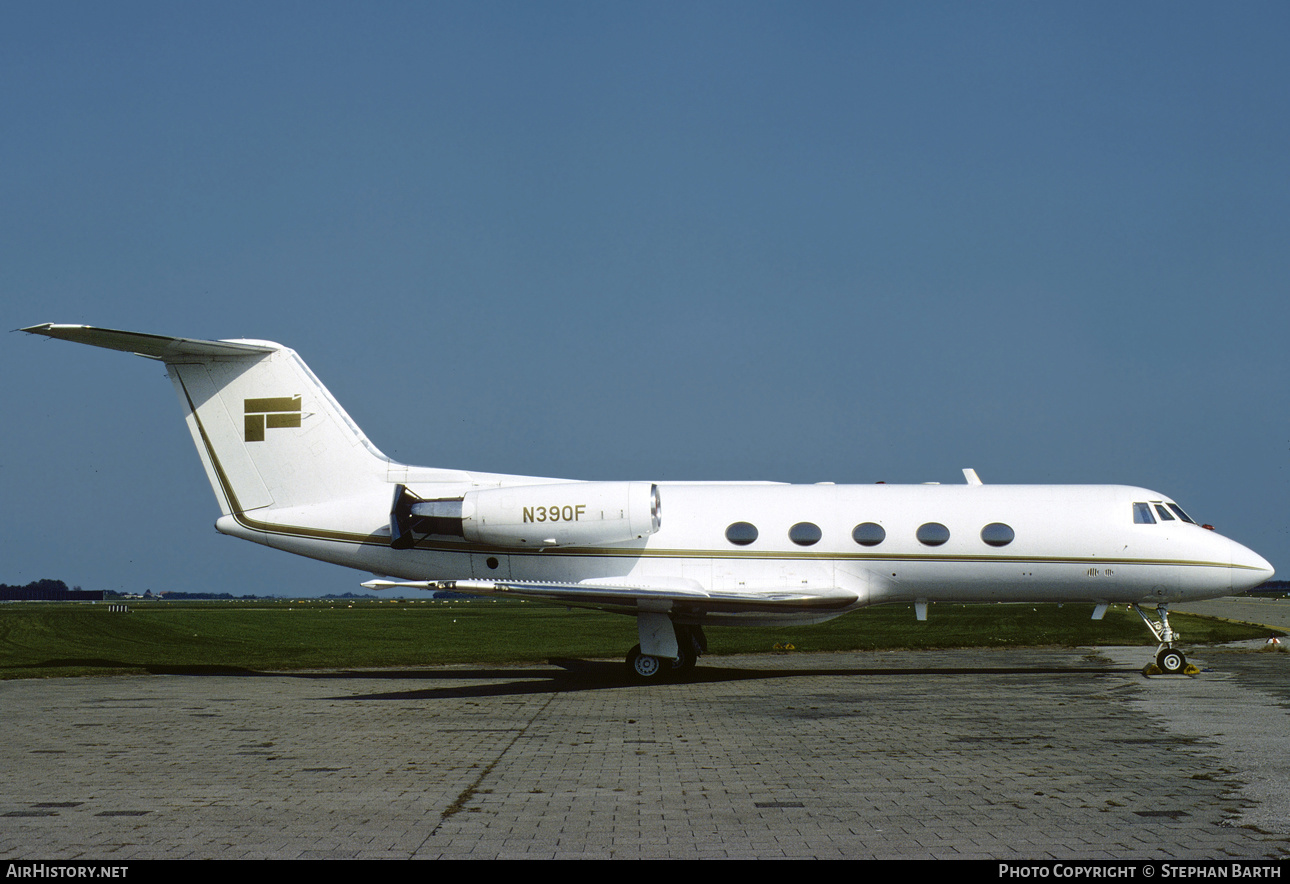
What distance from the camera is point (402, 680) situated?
1903 cm

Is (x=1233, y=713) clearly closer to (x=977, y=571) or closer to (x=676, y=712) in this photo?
(x=977, y=571)

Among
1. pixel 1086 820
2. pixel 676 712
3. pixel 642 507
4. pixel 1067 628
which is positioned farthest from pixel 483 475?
pixel 1067 628

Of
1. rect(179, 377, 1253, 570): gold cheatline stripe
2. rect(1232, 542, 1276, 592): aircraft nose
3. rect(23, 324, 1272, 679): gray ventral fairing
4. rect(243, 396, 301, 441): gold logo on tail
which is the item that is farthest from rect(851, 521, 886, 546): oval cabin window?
rect(243, 396, 301, 441): gold logo on tail

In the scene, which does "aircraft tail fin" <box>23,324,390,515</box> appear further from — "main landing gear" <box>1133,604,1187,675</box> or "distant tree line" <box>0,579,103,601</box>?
"distant tree line" <box>0,579,103,601</box>

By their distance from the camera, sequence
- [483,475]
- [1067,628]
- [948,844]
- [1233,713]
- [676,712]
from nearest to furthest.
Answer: [948,844] → [1233,713] → [676,712] → [483,475] → [1067,628]

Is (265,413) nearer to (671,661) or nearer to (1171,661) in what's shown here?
(671,661)

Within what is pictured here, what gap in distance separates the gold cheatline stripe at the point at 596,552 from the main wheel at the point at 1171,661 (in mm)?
1509

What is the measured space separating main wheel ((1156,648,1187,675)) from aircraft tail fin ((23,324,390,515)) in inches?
551

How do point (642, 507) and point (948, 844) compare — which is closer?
point (948, 844)

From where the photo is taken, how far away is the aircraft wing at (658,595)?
55.0 feet

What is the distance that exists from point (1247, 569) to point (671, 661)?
995 centimetres

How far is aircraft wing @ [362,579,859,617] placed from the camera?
16.8m

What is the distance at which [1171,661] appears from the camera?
1814 cm
